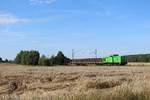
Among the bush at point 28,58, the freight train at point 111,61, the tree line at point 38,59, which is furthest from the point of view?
the bush at point 28,58

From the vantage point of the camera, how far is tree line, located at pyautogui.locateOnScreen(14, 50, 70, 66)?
110 m

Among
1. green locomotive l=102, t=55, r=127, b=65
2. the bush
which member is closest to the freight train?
green locomotive l=102, t=55, r=127, b=65

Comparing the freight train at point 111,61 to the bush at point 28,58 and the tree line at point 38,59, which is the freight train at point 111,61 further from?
the bush at point 28,58

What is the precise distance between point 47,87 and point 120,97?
15.6 meters

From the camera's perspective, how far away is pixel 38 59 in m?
113

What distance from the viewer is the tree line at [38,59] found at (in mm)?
109938

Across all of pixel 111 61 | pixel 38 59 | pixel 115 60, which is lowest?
pixel 111 61

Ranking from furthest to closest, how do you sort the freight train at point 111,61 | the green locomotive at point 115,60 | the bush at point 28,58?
the bush at point 28,58
the freight train at point 111,61
the green locomotive at point 115,60

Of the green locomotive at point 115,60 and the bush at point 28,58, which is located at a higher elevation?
the bush at point 28,58

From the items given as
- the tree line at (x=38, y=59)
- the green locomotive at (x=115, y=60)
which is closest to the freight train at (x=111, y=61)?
the green locomotive at (x=115, y=60)

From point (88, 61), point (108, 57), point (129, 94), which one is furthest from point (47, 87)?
point (88, 61)

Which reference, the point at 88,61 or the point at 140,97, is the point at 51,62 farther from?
the point at 140,97

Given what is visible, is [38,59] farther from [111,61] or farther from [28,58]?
[111,61]

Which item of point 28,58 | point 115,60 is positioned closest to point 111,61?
point 115,60
